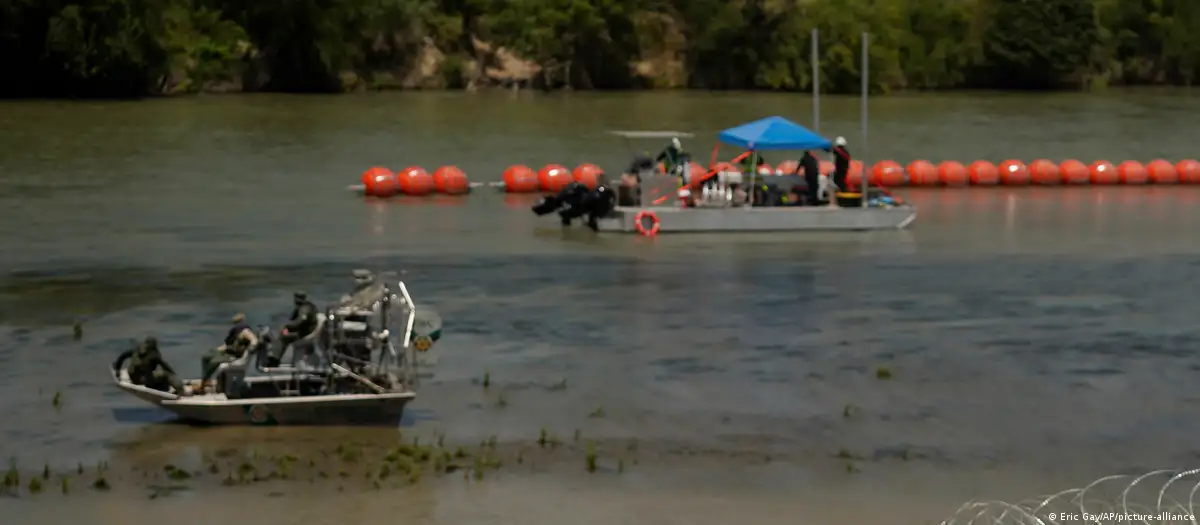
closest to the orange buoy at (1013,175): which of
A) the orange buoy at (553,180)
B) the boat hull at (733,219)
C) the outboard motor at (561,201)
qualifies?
the orange buoy at (553,180)

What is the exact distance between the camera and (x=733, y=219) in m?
35.5

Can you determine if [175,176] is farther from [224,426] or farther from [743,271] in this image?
[224,426]

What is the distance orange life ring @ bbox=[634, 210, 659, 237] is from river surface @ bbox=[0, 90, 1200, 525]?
0.39 meters

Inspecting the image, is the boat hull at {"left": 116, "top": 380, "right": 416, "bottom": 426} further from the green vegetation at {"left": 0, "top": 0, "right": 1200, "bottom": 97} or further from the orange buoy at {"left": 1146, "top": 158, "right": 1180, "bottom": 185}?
the green vegetation at {"left": 0, "top": 0, "right": 1200, "bottom": 97}

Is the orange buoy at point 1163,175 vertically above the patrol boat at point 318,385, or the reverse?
the patrol boat at point 318,385

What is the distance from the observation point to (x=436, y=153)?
59688 mm

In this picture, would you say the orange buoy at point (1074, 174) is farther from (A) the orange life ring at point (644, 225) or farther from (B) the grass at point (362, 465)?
(B) the grass at point (362, 465)

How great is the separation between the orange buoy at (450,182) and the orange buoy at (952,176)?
1044cm

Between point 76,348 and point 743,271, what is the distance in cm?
1095

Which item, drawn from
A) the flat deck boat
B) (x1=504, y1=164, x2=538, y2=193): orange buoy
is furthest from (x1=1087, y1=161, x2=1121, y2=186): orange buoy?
(x1=504, y1=164, x2=538, y2=193): orange buoy

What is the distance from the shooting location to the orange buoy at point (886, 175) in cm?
4447

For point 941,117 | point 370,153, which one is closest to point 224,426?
point 370,153

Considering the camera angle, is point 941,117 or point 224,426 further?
point 941,117

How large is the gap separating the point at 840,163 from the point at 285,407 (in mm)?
19272
